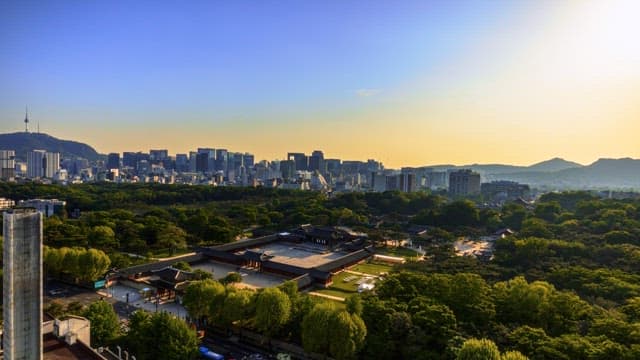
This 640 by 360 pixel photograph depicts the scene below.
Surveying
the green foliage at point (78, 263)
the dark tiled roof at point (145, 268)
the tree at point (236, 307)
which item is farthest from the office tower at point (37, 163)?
the tree at point (236, 307)

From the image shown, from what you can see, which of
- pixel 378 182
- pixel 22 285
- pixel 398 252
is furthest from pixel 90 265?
pixel 378 182

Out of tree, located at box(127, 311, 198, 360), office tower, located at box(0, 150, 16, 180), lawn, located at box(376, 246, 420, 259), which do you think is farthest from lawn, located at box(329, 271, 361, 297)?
office tower, located at box(0, 150, 16, 180)

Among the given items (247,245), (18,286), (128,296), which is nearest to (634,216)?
(247,245)

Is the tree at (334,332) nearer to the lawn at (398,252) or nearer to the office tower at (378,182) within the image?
the lawn at (398,252)

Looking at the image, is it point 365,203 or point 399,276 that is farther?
point 365,203

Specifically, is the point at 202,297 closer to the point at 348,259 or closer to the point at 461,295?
the point at 461,295

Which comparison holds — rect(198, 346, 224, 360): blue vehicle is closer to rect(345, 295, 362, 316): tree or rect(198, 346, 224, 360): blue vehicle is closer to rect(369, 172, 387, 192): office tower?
rect(345, 295, 362, 316): tree

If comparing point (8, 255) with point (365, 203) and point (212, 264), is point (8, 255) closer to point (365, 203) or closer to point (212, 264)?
point (212, 264)
